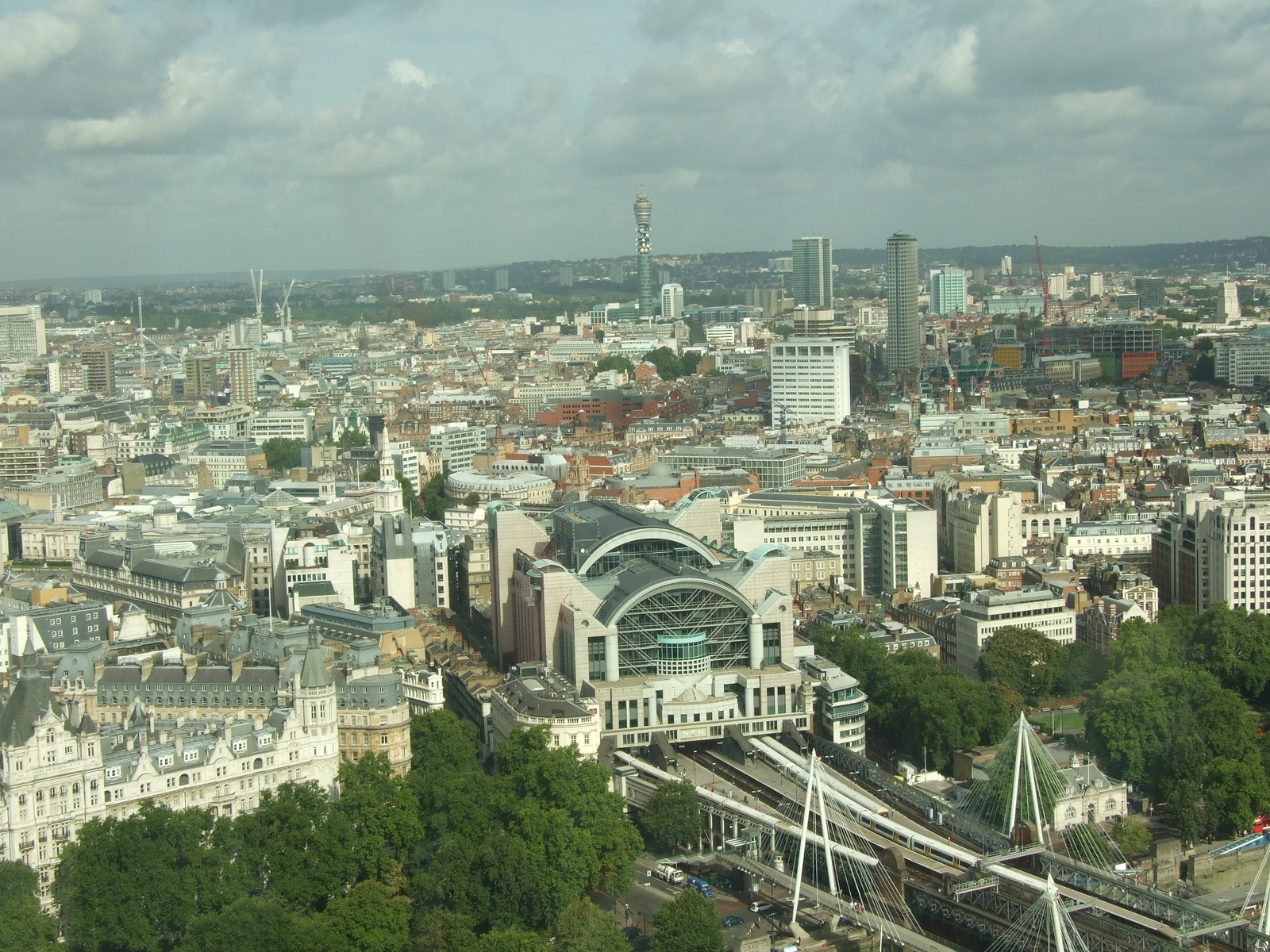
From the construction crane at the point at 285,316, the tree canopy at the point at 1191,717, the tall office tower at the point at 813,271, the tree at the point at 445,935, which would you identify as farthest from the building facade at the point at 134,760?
the tall office tower at the point at 813,271

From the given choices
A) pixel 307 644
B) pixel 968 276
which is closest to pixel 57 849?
pixel 307 644

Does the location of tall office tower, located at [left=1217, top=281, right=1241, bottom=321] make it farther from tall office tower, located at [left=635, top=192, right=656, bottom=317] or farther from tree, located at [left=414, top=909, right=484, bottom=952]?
tree, located at [left=414, top=909, right=484, bottom=952]

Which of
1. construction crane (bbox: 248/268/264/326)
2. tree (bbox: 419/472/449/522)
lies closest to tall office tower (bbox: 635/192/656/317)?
construction crane (bbox: 248/268/264/326)

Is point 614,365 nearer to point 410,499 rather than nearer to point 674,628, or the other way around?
point 410,499

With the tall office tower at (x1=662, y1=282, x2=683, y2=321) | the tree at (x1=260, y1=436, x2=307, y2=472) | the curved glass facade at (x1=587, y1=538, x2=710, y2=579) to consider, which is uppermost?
the tall office tower at (x1=662, y1=282, x2=683, y2=321)

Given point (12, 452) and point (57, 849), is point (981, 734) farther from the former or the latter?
point (12, 452)
